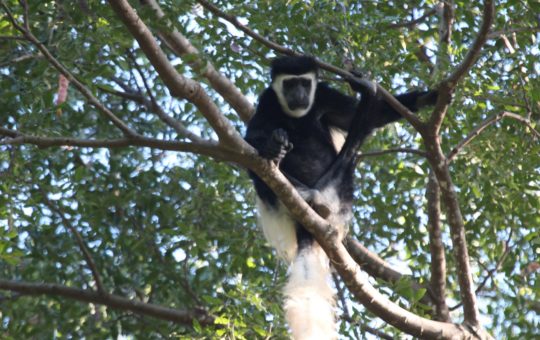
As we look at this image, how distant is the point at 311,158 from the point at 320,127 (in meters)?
0.24

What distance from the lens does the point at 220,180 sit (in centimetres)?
415

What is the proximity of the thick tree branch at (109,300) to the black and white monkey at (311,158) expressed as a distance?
564 mm

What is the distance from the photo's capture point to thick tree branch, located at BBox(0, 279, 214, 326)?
405 cm

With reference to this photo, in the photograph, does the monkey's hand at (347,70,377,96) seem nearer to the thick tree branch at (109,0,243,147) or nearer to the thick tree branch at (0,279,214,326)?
the thick tree branch at (109,0,243,147)

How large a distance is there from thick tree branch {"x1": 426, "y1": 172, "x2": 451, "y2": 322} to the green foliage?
0.37ft

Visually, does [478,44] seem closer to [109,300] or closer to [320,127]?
[320,127]

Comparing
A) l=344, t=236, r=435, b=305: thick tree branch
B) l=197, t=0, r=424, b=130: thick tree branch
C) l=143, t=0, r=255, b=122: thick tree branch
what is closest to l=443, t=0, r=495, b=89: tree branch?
l=197, t=0, r=424, b=130: thick tree branch

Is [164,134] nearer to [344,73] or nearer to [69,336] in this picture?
[69,336]

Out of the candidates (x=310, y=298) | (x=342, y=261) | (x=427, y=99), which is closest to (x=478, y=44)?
(x=427, y=99)

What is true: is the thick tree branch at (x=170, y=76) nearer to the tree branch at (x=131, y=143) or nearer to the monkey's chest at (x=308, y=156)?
the tree branch at (x=131, y=143)

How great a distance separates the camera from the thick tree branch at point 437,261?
368cm

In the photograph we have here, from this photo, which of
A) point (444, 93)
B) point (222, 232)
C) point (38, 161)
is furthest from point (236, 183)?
point (444, 93)

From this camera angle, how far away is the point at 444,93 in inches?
120

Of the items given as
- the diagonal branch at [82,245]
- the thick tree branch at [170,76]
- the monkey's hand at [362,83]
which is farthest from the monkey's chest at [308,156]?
the thick tree branch at [170,76]
